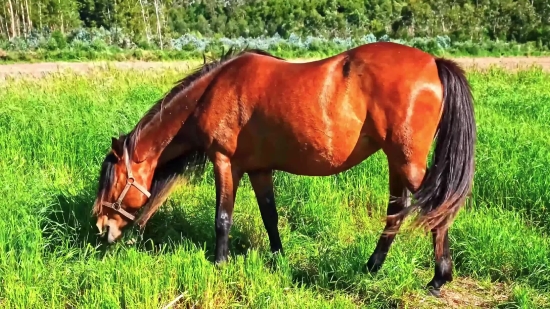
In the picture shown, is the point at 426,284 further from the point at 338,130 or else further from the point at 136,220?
the point at 136,220

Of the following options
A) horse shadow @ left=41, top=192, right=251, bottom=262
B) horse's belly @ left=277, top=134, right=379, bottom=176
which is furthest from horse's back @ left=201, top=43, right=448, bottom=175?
horse shadow @ left=41, top=192, right=251, bottom=262

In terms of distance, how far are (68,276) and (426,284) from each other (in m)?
2.60

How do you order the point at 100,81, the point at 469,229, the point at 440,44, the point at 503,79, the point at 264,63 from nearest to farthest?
the point at 264,63 < the point at 469,229 < the point at 100,81 < the point at 503,79 < the point at 440,44

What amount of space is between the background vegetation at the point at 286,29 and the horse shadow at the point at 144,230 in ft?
70.6

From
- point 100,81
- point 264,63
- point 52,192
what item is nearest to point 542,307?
point 264,63

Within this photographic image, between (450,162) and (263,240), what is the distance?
1859mm

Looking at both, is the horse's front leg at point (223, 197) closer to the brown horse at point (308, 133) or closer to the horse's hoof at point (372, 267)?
the brown horse at point (308, 133)

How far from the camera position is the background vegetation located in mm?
30641

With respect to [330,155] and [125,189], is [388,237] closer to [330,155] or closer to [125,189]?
[330,155]

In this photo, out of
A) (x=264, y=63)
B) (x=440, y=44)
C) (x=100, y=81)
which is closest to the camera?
(x=264, y=63)

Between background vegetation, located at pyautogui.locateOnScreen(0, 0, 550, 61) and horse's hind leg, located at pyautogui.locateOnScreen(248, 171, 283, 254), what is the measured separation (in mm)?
22610

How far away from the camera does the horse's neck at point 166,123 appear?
13.3 ft

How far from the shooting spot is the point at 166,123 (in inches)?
161

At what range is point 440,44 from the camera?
32.1 m
